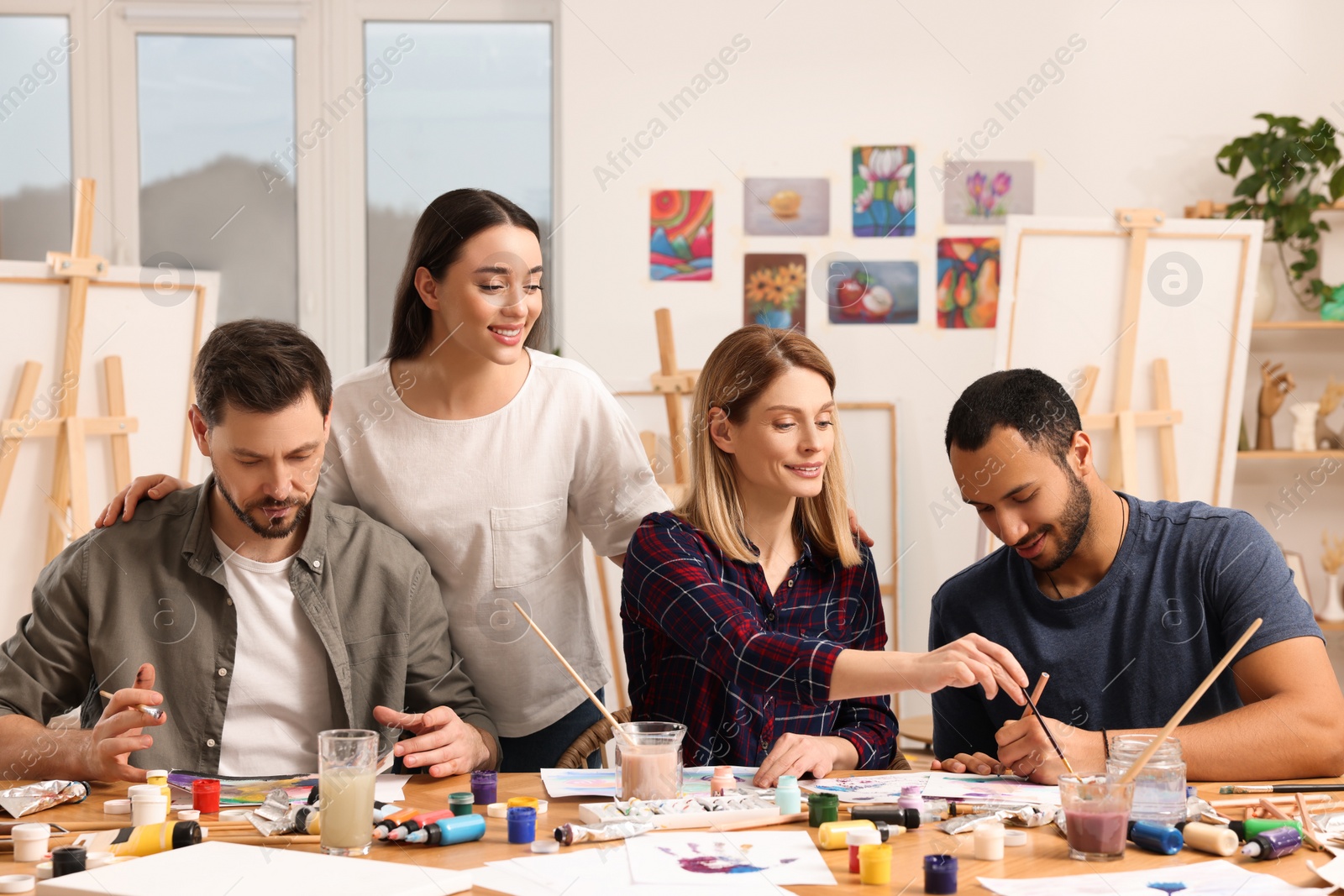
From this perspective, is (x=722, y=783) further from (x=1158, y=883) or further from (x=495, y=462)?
(x=495, y=462)

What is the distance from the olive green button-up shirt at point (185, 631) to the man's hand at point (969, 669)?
79 centimetres

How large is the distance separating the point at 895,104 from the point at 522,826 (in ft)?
11.9

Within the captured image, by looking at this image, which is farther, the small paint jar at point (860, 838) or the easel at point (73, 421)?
the easel at point (73, 421)

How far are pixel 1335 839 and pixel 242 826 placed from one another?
1.35 meters

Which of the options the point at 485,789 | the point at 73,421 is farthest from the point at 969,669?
the point at 73,421

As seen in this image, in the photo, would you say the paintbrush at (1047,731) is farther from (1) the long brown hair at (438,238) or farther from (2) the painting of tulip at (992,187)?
(2) the painting of tulip at (992,187)

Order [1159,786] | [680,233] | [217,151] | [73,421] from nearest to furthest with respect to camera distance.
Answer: [1159,786], [73,421], [680,233], [217,151]

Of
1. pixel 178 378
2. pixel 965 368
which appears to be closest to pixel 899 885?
pixel 178 378

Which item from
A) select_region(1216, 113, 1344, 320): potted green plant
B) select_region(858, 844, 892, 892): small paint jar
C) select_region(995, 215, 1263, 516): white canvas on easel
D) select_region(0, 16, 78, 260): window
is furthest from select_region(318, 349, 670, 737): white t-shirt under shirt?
select_region(1216, 113, 1344, 320): potted green plant

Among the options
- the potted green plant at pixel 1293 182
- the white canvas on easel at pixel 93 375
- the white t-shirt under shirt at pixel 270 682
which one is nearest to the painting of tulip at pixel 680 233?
the white canvas on easel at pixel 93 375

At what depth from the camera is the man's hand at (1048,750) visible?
1.73 meters

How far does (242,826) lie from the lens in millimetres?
→ 1524

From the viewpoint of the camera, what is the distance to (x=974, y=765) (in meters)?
1.83

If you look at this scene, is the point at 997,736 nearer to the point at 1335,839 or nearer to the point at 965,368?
the point at 1335,839
